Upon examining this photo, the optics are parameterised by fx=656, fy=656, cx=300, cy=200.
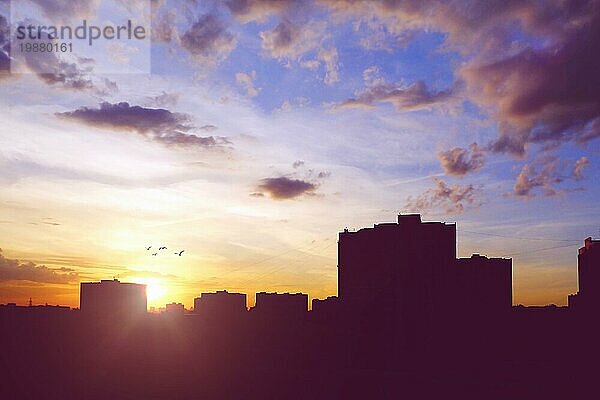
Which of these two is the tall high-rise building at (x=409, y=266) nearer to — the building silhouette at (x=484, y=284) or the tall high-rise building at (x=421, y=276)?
the tall high-rise building at (x=421, y=276)

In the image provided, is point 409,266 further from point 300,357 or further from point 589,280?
point 589,280

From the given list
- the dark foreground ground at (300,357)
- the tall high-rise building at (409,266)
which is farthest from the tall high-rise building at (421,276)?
the dark foreground ground at (300,357)

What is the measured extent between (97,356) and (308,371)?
4785 cm

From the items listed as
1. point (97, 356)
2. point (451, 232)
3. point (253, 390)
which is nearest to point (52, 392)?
point (97, 356)

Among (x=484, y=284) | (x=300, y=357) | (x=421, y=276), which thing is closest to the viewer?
(x=300, y=357)

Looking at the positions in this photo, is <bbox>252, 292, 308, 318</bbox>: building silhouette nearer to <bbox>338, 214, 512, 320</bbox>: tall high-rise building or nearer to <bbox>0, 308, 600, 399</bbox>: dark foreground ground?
<bbox>0, 308, 600, 399</bbox>: dark foreground ground

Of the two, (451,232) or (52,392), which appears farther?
(451,232)

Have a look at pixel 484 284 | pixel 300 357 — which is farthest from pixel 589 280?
pixel 300 357

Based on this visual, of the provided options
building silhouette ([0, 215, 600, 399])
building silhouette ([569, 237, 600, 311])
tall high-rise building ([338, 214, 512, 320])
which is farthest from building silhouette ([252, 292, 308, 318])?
building silhouette ([569, 237, 600, 311])

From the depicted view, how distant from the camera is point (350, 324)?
6688 inches

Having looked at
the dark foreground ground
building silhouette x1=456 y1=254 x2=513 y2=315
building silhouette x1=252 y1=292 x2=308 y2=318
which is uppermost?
building silhouette x1=456 y1=254 x2=513 y2=315

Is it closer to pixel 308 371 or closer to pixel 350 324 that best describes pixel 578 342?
pixel 350 324

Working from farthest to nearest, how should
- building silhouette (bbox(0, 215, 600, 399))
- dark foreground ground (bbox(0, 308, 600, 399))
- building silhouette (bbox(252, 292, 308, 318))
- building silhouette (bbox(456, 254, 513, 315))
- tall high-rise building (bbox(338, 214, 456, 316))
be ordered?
building silhouette (bbox(252, 292, 308, 318))
building silhouette (bbox(456, 254, 513, 315))
tall high-rise building (bbox(338, 214, 456, 316))
building silhouette (bbox(0, 215, 600, 399))
dark foreground ground (bbox(0, 308, 600, 399))

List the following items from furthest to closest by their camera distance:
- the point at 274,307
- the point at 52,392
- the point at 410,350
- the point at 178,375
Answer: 1. the point at 274,307
2. the point at 410,350
3. the point at 178,375
4. the point at 52,392
